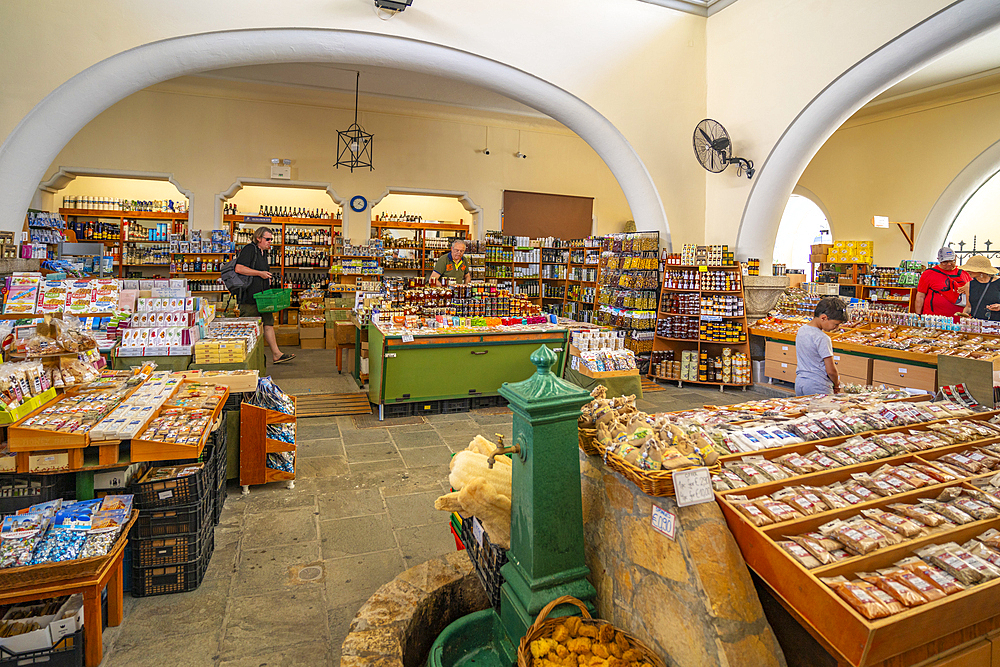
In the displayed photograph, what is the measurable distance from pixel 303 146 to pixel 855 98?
888cm

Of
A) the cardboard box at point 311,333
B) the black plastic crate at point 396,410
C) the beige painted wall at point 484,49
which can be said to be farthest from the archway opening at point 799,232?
the black plastic crate at point 396,410

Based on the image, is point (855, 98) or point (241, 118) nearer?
point (855, 98)

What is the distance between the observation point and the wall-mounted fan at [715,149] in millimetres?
7363

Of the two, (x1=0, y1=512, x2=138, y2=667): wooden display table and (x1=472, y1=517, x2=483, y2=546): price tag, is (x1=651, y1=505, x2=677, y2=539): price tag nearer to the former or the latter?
(x1=472, y1=517, x2=483, y2=546): price tag

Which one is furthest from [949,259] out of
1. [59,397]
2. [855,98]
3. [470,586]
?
[59,397]

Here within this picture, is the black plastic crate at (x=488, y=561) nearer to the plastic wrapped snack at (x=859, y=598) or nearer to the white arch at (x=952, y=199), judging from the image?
the plastic wrapped snack at (x=859, y=598)

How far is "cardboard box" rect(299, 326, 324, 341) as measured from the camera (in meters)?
10.2

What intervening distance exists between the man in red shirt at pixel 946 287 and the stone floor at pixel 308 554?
6441mm

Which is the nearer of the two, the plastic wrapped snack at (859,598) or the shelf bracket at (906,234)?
the plastic wrapped snack at (859,598)

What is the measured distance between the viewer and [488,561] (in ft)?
7.03

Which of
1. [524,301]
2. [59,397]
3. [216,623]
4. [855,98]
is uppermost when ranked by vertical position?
[855,98]

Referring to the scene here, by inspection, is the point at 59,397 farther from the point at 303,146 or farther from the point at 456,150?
the point at 456,150

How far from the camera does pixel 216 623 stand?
248 cm

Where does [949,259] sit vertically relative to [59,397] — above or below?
above
